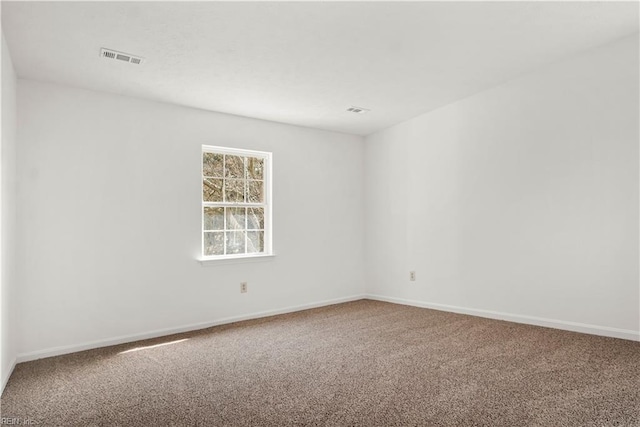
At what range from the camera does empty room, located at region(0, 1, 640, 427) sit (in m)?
2.42

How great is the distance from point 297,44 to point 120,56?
139cm

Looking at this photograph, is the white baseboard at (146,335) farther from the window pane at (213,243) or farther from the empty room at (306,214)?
the window pane at (213,243)

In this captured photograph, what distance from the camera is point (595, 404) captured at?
6.86 feet

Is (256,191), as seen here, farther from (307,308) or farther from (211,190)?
(307,308)

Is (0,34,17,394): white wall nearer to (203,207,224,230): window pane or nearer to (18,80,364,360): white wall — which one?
(18,80,364,360): white wall

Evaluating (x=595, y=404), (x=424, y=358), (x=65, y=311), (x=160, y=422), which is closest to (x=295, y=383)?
(x=160, y=422)

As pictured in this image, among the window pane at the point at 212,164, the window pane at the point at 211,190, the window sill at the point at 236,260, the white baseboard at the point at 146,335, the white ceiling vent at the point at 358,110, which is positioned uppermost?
the white ceiling vent at the point at 358,110

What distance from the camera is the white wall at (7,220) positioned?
2.61 meters

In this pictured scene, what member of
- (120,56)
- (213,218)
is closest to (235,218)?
(213,218)

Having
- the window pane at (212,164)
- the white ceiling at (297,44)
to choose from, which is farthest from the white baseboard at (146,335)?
the white ceiling at (297,44)

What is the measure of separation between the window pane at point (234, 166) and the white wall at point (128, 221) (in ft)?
0.66

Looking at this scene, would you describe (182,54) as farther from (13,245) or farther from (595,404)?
(595,404)

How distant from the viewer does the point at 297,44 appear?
2939mm

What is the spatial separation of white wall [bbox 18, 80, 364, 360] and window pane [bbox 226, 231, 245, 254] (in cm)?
20
